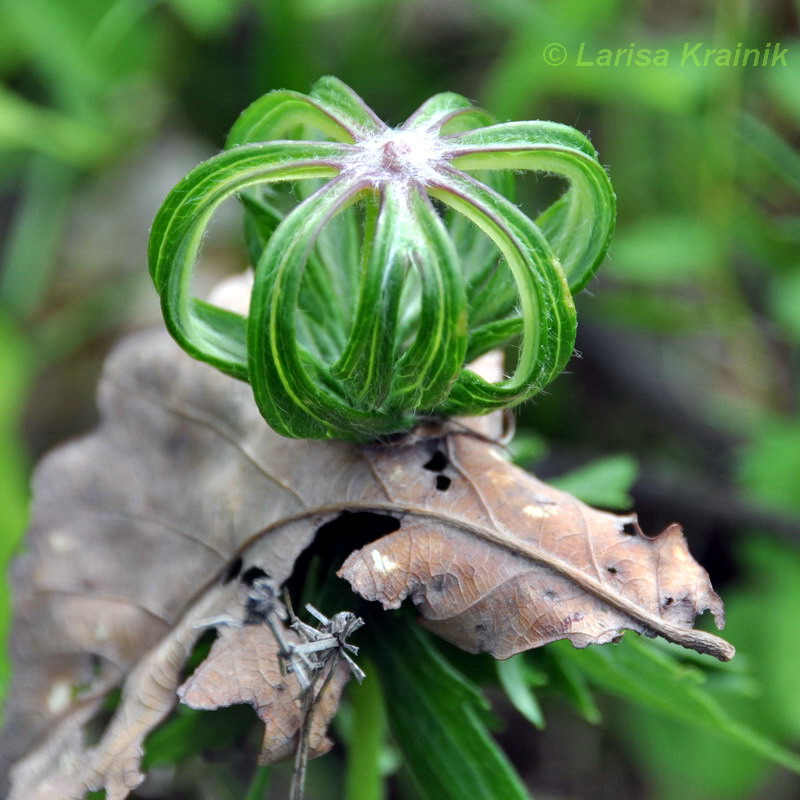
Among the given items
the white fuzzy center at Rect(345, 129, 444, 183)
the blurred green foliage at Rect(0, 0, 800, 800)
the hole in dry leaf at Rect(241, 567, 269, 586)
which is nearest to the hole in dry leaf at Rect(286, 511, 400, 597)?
the hole in dry leaf at Rect(241, 567, 269, 586)

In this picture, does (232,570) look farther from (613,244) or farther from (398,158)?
(613,244)

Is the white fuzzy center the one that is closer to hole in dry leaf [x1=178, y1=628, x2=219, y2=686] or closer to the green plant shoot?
the green plant shoot

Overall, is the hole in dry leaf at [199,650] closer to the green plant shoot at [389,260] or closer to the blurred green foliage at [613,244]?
the green plant shoot at [389,260]

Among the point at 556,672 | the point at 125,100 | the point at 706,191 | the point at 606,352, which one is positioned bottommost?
the point at 556,672

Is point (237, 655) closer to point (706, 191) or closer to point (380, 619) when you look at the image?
point (380, 619)

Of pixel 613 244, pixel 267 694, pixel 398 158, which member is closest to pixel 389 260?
pixel 398 158

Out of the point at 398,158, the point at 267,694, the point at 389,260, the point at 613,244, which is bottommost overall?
the point at 267,694

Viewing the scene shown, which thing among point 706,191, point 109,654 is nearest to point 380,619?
point 109,654
